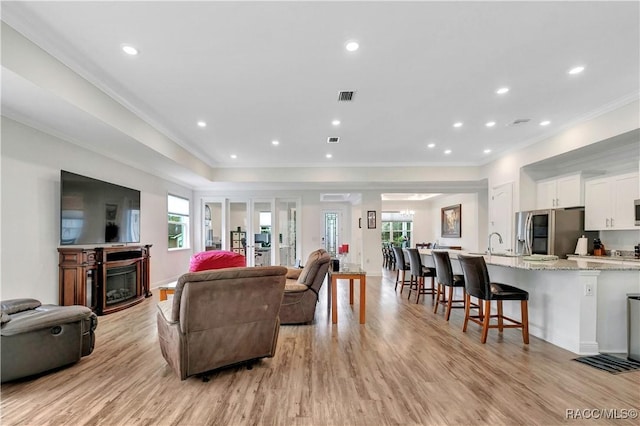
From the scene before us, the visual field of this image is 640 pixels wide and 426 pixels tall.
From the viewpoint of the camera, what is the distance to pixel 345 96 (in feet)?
12.7

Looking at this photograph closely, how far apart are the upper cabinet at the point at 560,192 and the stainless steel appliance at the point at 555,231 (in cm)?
21

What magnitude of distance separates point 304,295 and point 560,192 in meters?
4.69

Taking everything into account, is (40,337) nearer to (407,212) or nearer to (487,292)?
(487,292)

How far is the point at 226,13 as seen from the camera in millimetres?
2383

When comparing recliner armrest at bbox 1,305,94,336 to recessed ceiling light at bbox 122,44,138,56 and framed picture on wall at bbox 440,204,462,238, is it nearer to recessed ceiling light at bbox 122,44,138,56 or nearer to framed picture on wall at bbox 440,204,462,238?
recessed ceiling light at bbox 122,44,138,56

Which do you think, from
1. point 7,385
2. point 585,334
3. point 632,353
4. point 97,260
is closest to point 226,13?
point 7,385

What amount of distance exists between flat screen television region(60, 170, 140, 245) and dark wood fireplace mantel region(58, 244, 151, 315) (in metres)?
0.23

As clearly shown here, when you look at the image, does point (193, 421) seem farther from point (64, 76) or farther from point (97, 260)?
point (97, 260)

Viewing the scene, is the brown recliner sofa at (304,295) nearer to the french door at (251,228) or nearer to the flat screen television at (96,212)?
the flat screen television at (96,212)

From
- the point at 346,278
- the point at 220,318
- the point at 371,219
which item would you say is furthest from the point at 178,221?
the point at 220,318

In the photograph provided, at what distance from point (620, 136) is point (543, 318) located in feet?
8.38

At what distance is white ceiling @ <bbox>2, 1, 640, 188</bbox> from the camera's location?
7.85ft

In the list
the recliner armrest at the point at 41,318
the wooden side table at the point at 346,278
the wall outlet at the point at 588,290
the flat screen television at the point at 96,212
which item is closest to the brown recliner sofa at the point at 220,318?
the recliner armrest at the point at 41,318

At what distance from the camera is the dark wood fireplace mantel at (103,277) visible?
14.0 feet
